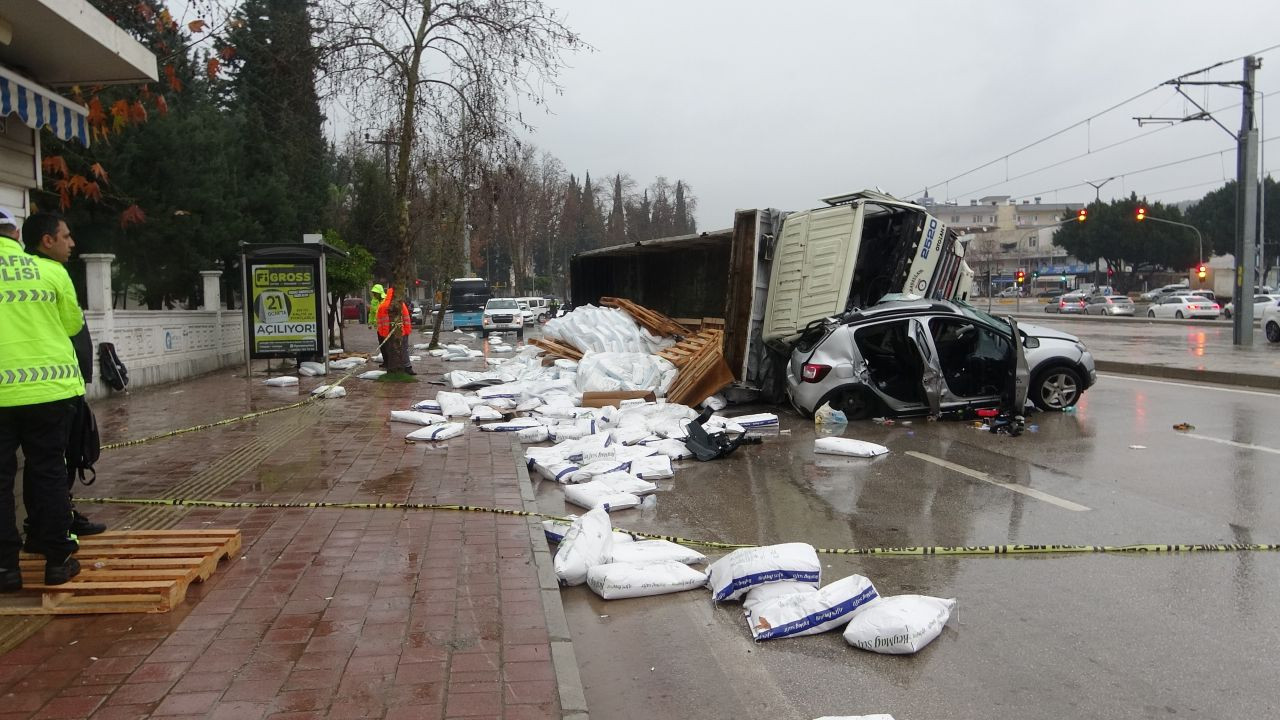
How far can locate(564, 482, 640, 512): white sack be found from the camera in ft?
24.3

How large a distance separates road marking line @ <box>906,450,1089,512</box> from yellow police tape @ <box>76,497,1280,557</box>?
3.62 feet

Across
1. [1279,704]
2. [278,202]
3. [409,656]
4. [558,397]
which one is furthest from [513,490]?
[278,202]

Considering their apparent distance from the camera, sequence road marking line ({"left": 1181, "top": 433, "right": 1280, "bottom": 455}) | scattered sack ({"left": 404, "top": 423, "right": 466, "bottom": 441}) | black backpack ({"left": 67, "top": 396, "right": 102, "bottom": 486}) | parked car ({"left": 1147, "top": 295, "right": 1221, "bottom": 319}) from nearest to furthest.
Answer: black backpack ({"left": 67, "top": 396, "right": 102, "bottom": 486}) → road marking line ({"left": 1181, "top": 433, "right": 1280, "bottom": 455}) → scattered sack ({"left": 404, "top": 423, "right": 466, "bottom": 441}) → parked car ({"left": 1147, "top": 295, "right": 1221, "bottom": 319})

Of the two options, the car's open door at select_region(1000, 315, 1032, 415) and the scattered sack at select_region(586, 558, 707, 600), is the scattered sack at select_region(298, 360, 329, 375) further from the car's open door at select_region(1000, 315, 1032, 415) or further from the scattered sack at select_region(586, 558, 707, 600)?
the scattered sack at select_region(586, 558, 707, 600)

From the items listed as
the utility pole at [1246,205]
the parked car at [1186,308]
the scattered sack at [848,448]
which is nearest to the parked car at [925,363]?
the scattered sack at [848,448]

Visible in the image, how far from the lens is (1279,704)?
368 centimetres

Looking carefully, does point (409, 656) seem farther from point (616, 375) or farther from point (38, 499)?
point (616, 375)

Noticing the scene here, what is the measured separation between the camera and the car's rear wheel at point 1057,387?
38.7ft

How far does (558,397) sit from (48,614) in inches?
363

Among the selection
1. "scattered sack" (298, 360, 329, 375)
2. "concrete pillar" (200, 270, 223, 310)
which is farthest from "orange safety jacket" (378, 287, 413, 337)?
"concrete pillar" (200, 270, 223, 310)

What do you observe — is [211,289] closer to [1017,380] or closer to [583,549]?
[1017,380]

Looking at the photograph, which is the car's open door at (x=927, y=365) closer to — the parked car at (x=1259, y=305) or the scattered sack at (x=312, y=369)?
the scattered sack at (x=312, y=369)

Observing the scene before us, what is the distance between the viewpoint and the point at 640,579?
5.25 m

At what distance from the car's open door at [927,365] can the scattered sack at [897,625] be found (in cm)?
698
